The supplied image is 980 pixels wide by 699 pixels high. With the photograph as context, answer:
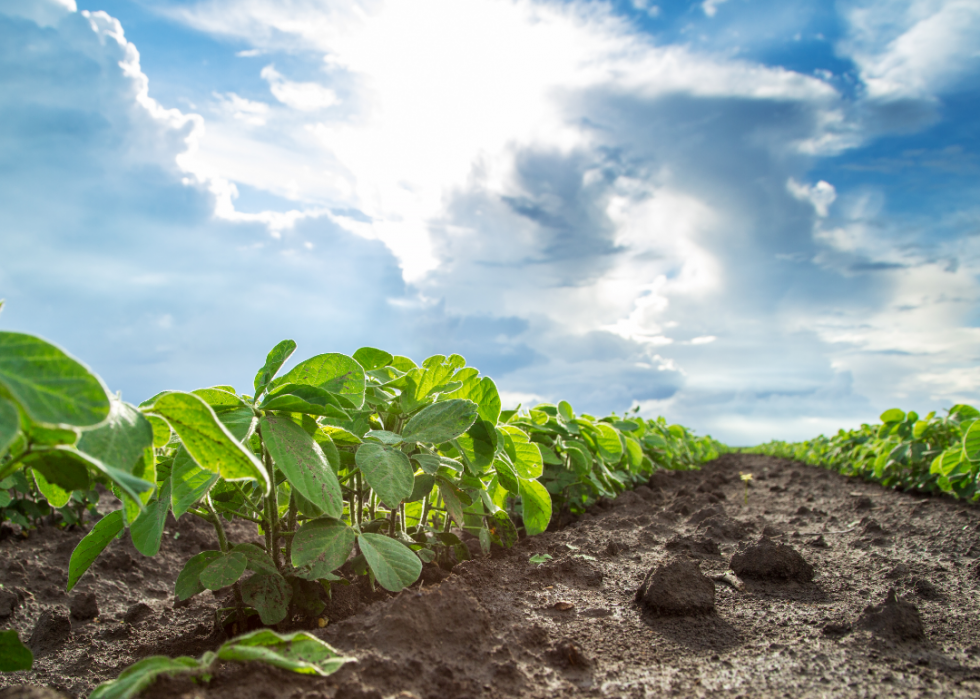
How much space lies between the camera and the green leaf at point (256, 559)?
178 cm

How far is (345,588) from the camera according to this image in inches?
81.3

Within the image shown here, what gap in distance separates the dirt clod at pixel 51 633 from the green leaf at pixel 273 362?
160 cm

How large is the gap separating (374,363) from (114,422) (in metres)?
1.04

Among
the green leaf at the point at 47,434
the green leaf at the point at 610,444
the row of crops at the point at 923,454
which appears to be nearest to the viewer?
the green leaf at the point at 47,434

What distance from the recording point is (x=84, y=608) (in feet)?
8.94

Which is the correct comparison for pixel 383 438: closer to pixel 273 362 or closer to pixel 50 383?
pixel 273 362

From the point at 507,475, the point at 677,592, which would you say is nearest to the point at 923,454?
the point at 677,592

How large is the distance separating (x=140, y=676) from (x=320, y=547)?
543 millimetres

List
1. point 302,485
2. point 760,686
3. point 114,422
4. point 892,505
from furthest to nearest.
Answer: point 892,505 → point 760,686 → point 302,485 → point 114,422

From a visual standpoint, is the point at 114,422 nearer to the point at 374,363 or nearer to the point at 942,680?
the point at 374,363

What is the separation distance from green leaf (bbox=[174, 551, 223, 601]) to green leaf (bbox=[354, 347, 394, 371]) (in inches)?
28.4

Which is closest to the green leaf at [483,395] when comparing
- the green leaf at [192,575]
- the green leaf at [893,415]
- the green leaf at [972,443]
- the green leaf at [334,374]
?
the green leaf at [334,374]

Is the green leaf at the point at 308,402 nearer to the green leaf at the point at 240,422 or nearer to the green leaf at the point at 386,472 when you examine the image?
the green leaf at the point at 240,422

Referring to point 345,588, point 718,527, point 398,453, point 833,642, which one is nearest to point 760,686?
point 833,642
